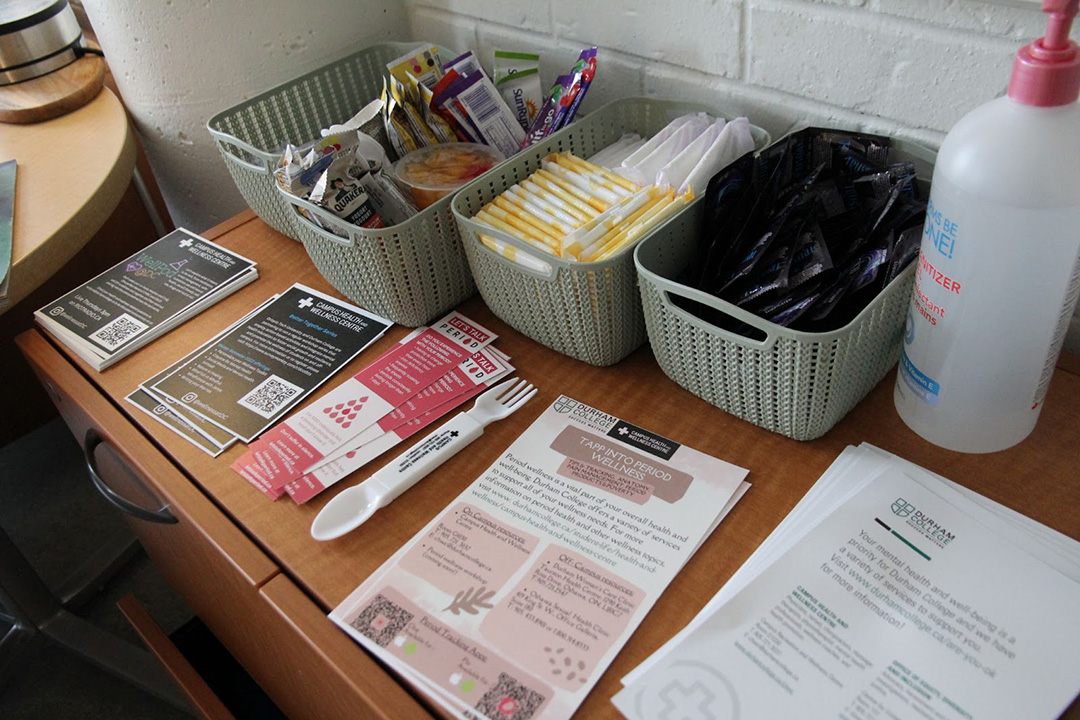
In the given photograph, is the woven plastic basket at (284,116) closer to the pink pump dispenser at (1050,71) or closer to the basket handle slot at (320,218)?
the basket handle slot at (320,218)

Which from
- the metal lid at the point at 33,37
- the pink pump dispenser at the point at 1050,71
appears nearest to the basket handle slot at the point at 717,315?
the pink pump dispenser at the point at 1050,71

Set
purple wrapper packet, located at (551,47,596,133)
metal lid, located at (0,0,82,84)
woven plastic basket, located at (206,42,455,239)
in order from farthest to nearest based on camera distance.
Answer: metal lid, located at (0,0,82,84) < woven plastic basket, located at (206,42,455,239) < purple wrapper packet, located at (551,47,596,133)

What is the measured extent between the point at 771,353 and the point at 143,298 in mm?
708

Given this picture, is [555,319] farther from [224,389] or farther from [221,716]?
[221,716]

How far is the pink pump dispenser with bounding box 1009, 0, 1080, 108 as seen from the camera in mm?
501

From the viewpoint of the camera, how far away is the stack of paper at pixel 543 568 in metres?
0.56

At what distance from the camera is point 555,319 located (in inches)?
30.3

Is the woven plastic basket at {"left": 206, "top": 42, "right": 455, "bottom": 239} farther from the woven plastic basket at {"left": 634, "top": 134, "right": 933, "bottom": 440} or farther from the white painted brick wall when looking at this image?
the woven plastic basket at {"left": 634, "top": 134, "right": 933, "bottom": 440}

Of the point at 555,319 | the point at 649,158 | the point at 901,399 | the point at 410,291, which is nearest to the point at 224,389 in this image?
the point at 410,291

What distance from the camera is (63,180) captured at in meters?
1.13

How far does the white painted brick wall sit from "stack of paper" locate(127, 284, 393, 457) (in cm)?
41

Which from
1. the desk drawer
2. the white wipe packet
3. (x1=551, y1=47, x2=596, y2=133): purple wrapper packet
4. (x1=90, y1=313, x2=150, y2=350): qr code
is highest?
(x1=551, y1=47, x2=596, y2=133): purple wrapper packet

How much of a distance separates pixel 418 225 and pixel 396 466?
0.78 ft

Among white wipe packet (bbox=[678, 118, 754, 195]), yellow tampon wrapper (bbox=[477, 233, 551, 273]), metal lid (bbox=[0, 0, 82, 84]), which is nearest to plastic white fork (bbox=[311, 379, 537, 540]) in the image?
yellow tampon wrapper (bbox=[477, 233, 551, 273])
